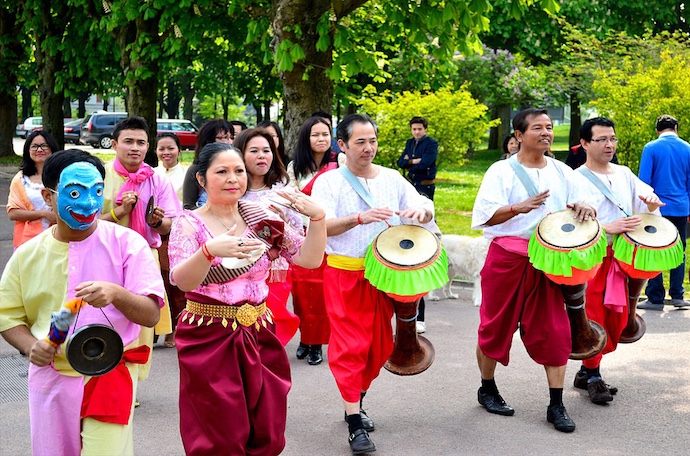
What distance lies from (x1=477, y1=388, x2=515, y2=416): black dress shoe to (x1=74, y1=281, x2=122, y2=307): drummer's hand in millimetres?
3795

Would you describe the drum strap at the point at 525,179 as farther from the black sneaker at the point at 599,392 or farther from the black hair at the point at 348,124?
the black sneaker at the point at 599,392

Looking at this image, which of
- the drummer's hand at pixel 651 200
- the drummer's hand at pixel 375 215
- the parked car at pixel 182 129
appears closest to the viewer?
the drummer's hand at pixel 375 215

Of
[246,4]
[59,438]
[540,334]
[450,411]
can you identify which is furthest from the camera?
[246,4]

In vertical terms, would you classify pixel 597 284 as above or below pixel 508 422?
above

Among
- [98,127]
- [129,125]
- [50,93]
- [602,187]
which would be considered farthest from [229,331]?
[98,127]

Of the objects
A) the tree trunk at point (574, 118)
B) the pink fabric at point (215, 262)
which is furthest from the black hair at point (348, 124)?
the tree trunk at point (574, 118)

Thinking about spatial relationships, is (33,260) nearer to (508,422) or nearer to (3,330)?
(3,330)

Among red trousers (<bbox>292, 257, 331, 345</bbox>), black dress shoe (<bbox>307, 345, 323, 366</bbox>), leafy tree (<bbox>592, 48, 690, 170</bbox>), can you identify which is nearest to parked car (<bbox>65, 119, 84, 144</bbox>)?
leafy tree (<bbox>592, 48, 690, 170</bbox>)

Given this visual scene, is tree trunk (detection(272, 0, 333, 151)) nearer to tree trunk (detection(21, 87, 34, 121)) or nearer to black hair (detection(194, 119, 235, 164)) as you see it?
black hair (detection(194, 119, 235, 164))

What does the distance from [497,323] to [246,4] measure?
8964 millimetres

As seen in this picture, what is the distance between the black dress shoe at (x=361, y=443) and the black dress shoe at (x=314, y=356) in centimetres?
214

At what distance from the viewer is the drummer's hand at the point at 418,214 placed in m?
5.48

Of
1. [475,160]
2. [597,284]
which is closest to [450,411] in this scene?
[597,284]

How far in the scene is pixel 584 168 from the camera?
6.69 metres
